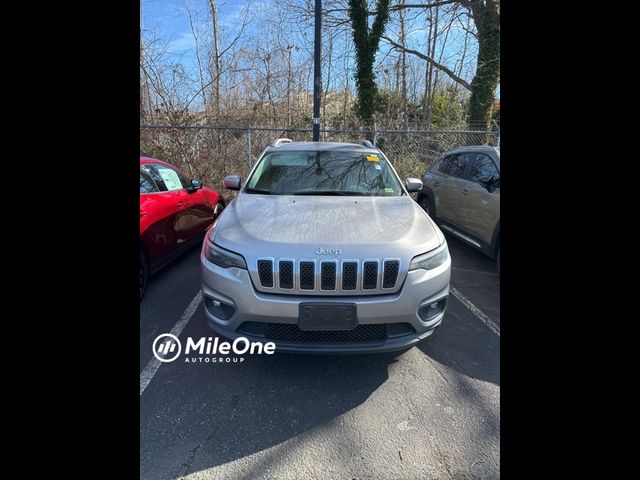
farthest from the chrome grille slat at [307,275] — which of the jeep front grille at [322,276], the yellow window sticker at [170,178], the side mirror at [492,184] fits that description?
the side mirror at [492,184]

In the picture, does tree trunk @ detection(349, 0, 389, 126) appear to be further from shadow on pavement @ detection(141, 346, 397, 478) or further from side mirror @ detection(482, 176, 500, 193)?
shadow on pavement @ detection(141, 346, 397, 478)

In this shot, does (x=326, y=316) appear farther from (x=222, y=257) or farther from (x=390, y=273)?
(x=222, y=257)

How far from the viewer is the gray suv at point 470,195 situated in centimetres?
426

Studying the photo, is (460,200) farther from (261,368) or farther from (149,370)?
(149,370)

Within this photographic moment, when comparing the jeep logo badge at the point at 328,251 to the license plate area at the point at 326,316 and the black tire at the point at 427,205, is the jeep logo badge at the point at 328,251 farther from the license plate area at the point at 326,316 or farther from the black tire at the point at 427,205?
the black tire at the point at 427,205

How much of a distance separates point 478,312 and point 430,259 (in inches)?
65.4

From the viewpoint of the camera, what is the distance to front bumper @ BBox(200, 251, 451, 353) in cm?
210

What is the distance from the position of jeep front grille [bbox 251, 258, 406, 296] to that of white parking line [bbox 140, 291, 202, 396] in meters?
1.20

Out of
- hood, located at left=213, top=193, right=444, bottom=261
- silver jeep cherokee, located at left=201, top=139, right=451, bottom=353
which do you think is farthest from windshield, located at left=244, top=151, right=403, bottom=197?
silver jeep cherokee, located at left=201, top=139, right=451, bottom=353

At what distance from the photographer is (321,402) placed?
221cm

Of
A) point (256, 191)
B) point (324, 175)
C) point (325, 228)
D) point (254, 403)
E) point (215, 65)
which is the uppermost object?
point (215, 65)

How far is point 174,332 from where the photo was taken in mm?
3027

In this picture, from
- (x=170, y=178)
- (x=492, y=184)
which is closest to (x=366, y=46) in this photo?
(x=492, y=184)
